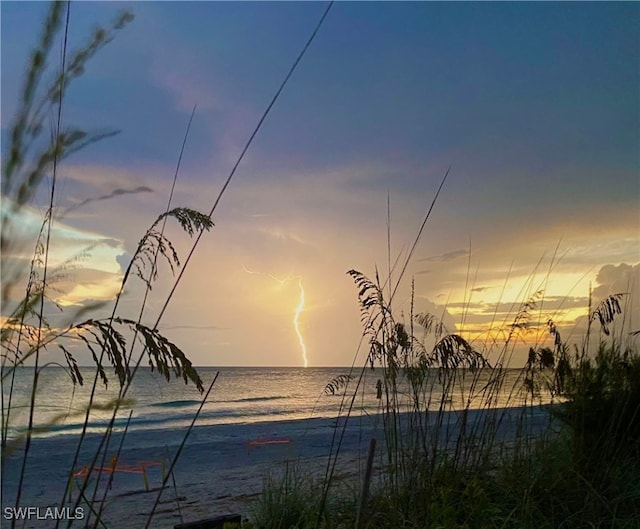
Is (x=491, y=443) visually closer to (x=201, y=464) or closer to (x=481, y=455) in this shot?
(x=481, y=455)

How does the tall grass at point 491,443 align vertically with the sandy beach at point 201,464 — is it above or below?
above

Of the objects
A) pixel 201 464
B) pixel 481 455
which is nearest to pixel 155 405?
pixel 201 464

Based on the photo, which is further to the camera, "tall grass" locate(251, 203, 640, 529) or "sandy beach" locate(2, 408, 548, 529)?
"sandy beach" locate(2, 408, 548, 529)

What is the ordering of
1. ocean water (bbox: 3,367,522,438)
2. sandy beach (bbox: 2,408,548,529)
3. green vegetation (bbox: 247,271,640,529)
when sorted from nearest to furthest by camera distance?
ocean water (bbox: 3,367,522,438) < green vegetation (bbox: 247,271,640,529) < sandy beach (bbox: 2,408,548,529)

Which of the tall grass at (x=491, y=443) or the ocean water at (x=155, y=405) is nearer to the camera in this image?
the ocean water at (x=155, y=405)

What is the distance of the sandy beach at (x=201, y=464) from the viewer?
5.88 meters

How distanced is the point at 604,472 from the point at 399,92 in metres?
3.31

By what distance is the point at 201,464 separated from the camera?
10984 mm

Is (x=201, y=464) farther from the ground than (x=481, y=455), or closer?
closer

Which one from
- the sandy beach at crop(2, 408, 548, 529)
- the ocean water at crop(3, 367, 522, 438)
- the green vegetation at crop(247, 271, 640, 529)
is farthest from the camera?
the sandy beach at crop(2, 408, 548, 529)

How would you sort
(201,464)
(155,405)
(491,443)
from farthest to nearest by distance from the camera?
(155,405) < (201,464) < (491,443)

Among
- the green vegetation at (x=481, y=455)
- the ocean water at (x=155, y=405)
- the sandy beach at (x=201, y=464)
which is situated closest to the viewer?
the ocean water at (x=155, y=405)

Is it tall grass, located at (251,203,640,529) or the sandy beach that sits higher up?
tall grass, located at (251,203,640,529)

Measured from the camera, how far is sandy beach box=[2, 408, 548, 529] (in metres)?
5.88
